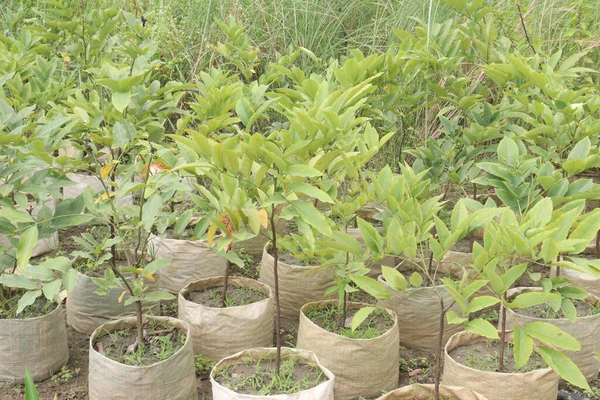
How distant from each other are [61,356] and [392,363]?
1148 millimetres

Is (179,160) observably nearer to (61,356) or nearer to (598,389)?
(61,356)

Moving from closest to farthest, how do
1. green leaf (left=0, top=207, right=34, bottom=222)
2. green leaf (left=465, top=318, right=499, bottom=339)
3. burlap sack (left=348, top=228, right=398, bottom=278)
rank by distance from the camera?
green leaf (left=465, top=318, right=499, bottom=339) → green leaf (left=0, top=207, right=34, bottom=222) → burlap sack (left=348, top=228, right=398, bottom=278)

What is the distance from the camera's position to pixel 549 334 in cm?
162

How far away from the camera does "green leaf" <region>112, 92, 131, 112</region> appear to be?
1996 millimetres

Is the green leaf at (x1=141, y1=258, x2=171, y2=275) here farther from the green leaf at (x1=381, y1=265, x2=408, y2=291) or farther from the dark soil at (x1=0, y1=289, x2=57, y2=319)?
the green leaf at (x1=381, y1=265, x2=408, y2=291)

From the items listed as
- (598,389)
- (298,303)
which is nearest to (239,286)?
(298,303)

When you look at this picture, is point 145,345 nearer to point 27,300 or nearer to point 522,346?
point 27,300

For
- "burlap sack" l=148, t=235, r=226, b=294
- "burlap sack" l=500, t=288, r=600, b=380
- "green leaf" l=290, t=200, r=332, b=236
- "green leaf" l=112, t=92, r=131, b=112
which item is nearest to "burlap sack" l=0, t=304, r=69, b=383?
"burlap sack" l=148, t=235, r=226, b=294

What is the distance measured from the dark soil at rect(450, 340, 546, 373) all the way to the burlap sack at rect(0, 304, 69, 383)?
1.35m

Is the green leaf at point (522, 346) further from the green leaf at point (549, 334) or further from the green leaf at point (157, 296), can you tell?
the green leaf at point (157, 296)

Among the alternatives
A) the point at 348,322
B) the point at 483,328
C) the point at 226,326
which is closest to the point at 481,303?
the point at 483,328

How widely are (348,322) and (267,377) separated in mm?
517

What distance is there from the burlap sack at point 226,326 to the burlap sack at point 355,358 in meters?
0.20

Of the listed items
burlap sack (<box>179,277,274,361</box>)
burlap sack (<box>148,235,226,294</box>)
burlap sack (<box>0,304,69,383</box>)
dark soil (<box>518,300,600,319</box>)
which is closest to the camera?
burlap sack (<box>0,304,69,383</box>)
